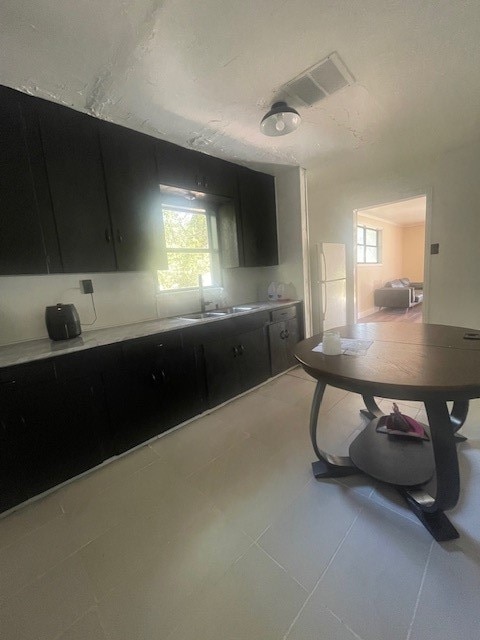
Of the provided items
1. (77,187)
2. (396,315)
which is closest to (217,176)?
(77,187)

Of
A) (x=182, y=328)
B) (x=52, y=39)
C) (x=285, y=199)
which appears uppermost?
(x=52, y=39)

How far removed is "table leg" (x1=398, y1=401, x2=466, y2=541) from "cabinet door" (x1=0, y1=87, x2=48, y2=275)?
7.78 ft

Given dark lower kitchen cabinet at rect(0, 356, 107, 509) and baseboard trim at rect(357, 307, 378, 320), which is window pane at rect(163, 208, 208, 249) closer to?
dark lower kitchen cabinet at rect(0, 356, 107, 509)

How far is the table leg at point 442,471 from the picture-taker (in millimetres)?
1112

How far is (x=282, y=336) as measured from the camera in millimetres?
3088

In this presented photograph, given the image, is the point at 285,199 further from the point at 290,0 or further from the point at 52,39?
the point at 52,39

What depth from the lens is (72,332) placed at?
186 centimetres

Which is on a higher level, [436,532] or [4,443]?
[4,443]

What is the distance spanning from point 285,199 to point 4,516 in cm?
373

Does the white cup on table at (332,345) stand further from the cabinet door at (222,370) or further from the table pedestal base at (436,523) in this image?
the cabinet door at (222,370)

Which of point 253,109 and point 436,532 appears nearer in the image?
point 436,532

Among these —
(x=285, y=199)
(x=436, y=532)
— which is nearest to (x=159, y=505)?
(x=436, y=532)

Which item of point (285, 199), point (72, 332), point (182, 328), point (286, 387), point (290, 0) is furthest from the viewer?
point (285, 199)

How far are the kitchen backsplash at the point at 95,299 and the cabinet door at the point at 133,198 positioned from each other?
0.32 meters
